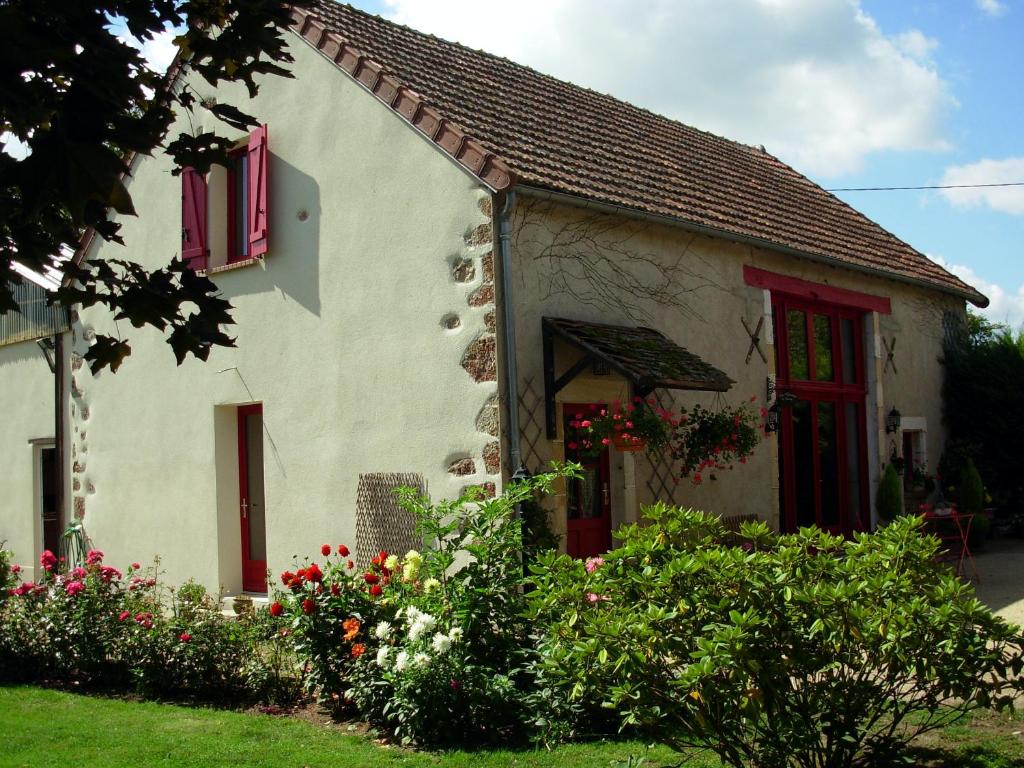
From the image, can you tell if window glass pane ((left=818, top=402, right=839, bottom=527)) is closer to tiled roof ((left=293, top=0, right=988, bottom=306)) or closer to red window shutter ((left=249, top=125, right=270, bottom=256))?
tiled roof ((left=293, top=0, right=988, bottom=306))

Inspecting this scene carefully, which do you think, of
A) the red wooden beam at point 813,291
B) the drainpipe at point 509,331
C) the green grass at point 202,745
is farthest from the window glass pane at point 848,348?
the green grass at point 202,745

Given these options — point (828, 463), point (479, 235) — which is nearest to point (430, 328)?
point (479, 235)

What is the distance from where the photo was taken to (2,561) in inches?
384

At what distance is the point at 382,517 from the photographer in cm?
902

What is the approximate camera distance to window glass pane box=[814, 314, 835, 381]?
12867mm

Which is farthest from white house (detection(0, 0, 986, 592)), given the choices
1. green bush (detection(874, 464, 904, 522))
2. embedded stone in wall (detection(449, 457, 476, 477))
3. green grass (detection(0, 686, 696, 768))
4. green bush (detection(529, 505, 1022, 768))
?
green bush (detection(529, 505, 1022, 768))

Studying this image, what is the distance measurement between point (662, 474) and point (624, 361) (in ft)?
6.33

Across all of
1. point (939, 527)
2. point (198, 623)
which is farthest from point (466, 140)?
Result: point (939, 527)

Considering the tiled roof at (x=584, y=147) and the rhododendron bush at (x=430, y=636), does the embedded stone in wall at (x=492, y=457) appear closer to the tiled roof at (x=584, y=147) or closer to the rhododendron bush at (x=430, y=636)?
the rhododendron bush at (x=430, y=636)

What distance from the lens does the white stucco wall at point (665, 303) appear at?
874cm

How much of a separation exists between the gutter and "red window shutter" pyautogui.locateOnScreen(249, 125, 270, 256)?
298 cm

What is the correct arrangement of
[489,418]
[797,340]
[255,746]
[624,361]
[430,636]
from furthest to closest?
[797,340] → [489,418] → [624,361] → [430,636] → [255,746]

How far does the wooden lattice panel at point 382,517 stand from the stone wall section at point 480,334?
1.90 feet

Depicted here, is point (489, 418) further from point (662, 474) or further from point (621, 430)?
point (662, 474)
